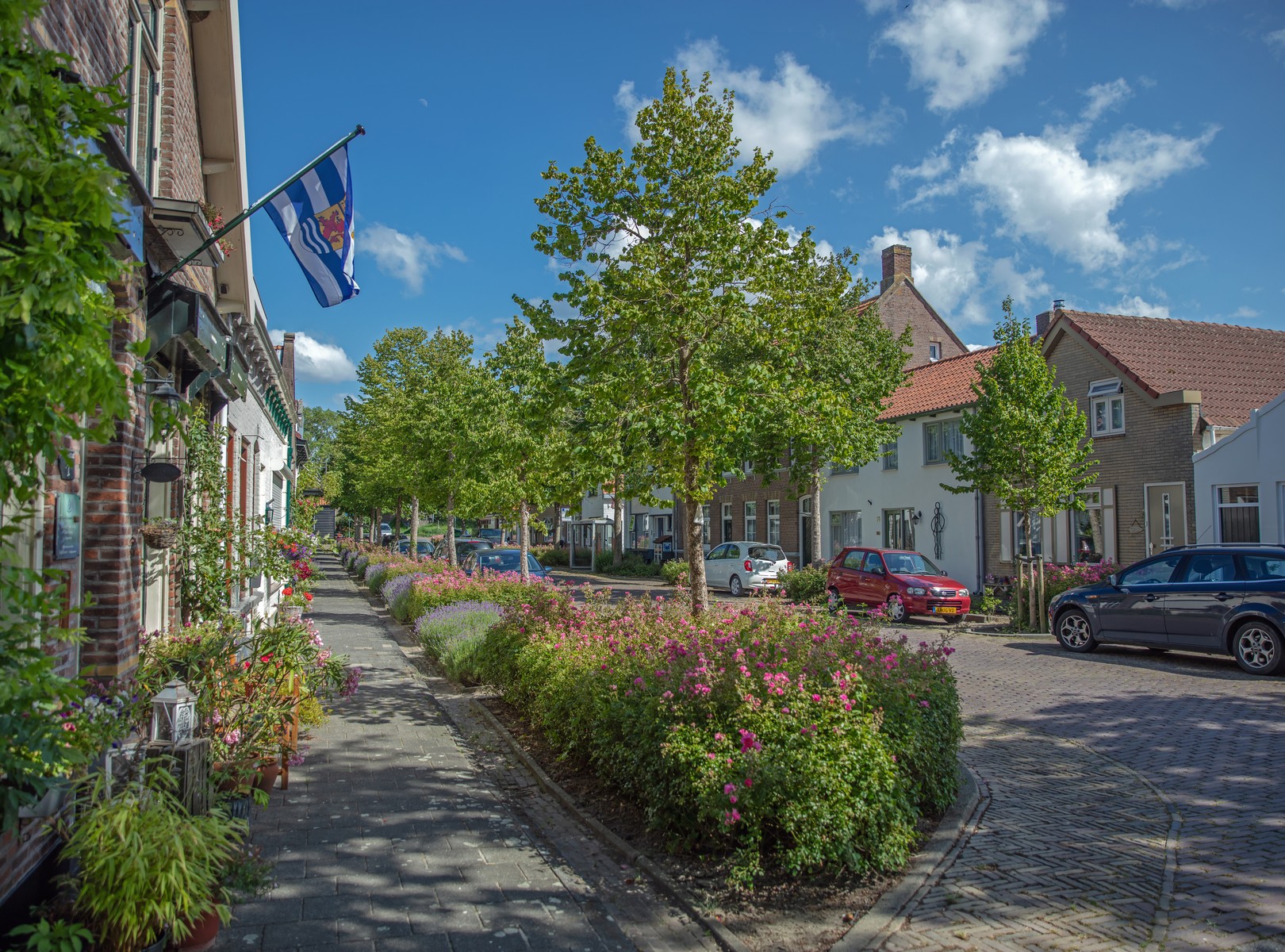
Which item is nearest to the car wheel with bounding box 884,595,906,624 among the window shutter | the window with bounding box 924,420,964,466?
the window shutter

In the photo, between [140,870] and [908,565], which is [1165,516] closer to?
[908,565]

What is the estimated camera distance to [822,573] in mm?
23625

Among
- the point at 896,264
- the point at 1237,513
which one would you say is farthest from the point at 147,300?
the point at 896,264

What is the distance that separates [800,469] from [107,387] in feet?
79.4

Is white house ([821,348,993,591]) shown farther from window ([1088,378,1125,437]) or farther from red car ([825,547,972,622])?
red car ([825,547,972,622])

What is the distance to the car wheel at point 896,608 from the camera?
1938 centimetres

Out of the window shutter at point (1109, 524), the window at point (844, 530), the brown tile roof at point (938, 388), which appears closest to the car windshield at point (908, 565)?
the window shutter at point (1109, 524)

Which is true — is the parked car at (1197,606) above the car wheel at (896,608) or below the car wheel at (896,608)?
above

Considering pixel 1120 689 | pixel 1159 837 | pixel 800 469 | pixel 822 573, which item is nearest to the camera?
pixel 1159 837

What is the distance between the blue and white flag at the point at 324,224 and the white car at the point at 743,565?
65.0 ft

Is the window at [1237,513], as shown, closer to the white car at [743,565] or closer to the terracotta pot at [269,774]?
the white car at [743,565]

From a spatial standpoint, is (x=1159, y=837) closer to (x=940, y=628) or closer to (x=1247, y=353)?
(x=940, y=628)

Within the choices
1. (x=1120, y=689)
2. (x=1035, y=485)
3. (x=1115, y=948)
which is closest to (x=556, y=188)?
A: (x=1115, y=948)

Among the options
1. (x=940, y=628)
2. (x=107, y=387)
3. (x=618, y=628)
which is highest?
(x=107, y=387)
